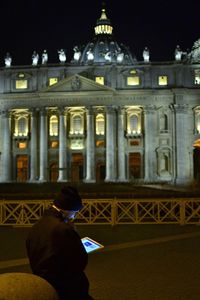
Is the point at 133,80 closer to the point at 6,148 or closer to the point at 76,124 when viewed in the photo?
the point at 76,124

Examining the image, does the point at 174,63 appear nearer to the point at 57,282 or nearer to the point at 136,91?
the point at 136,91

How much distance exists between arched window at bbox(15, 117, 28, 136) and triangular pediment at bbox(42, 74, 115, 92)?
702 centimetres

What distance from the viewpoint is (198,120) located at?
82562 mm

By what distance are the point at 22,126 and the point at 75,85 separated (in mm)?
12044

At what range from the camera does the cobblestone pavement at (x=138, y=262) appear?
35.7 feet

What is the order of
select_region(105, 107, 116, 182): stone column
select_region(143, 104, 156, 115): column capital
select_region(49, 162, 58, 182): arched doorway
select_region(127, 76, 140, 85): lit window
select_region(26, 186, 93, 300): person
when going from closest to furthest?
select_region(26, 186, 93, 300): person, select_region(105, 107, 116, 182): stone column, select_region(143, 104, 156, 115): column capital, select_region(127, 76, 140, 85): lit window, select_region(49, 162, 58, 182): arched doorway

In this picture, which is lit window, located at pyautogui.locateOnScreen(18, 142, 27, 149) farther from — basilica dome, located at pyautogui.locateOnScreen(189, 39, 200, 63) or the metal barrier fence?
the metal barrier fence

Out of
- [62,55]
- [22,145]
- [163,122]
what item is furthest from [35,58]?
[163,122]

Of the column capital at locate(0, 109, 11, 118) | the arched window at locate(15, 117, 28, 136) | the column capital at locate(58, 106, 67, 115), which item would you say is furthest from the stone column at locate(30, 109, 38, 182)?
the column capital at locate(58, 106, 67, 115)

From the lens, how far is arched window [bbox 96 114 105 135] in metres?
82.4

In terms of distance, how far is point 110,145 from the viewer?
80.1m

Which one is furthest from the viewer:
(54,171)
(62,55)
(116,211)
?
(62,55)

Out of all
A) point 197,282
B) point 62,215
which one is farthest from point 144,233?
point 62,215

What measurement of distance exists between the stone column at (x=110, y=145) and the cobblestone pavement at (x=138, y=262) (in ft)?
187
